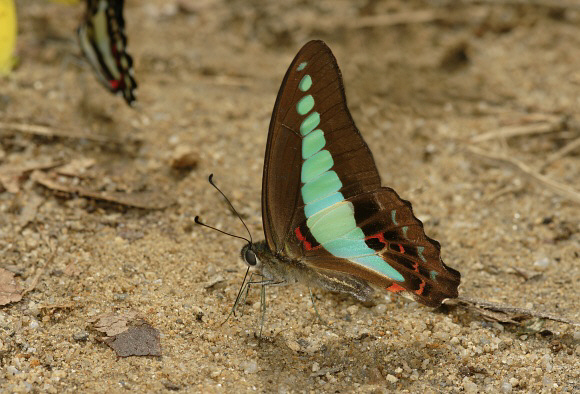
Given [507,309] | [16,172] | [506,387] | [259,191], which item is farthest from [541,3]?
[16,172]

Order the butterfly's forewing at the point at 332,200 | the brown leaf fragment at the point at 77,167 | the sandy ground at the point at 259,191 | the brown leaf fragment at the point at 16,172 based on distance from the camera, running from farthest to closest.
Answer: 1. the brown leaf fragment at the point at 77,167
2. the brown leaf fragment at the point at 16,172
3. the sandy ground at the point at 259,191
4. the butterfly's forewing at the point at 332,200

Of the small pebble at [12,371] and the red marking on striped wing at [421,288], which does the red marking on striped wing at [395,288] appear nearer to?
the red marking on striped wing at [421,288]

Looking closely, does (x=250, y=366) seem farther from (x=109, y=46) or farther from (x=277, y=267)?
(x=109, y=46)

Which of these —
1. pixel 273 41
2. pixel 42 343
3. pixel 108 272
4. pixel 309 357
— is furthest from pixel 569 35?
pixel 42 343

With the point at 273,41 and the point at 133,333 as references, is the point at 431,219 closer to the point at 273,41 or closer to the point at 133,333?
the point at 133,333

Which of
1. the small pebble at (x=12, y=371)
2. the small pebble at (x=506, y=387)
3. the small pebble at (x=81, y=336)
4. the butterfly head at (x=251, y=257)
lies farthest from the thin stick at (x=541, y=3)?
the small pebble at (x=12, y=371)

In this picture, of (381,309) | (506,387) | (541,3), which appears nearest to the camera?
(506,387)

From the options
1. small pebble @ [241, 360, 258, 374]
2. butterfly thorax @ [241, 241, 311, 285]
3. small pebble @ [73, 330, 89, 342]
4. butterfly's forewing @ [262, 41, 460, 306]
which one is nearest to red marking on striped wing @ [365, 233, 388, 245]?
butterfly's forewing @ [262, 41, 460, 306]
